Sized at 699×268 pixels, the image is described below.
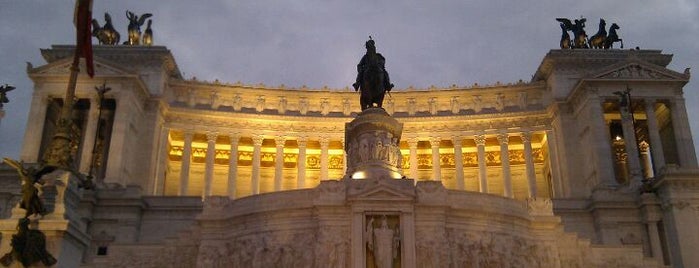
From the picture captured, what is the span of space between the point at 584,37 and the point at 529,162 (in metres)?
12.5

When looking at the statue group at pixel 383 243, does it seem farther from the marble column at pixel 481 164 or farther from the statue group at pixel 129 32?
the statue group at pixel 129 32

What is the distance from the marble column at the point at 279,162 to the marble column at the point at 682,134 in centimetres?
3133

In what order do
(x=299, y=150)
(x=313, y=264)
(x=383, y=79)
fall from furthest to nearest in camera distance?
(x=299, y=150)
(x=383, y=79)
(x=313, y=264)

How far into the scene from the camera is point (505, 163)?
2269 inches

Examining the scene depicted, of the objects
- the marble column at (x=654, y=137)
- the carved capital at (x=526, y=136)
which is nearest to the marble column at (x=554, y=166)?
the carved capital at (x=526, y=136)

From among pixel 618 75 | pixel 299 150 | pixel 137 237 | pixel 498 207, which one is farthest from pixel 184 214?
pixel 618 75

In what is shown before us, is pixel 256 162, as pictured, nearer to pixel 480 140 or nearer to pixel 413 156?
pixel 413 156

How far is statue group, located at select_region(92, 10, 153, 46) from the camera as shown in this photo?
57.7 meters

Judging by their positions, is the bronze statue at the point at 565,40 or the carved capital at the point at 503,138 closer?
the carved capital at the point at 503,138

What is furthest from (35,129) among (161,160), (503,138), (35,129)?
(503,138)

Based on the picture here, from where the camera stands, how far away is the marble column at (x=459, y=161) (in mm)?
57188

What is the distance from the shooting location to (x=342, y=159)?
6203 centimetres

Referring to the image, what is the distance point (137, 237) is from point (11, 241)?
2495 centimetres

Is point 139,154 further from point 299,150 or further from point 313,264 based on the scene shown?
point 313,264
